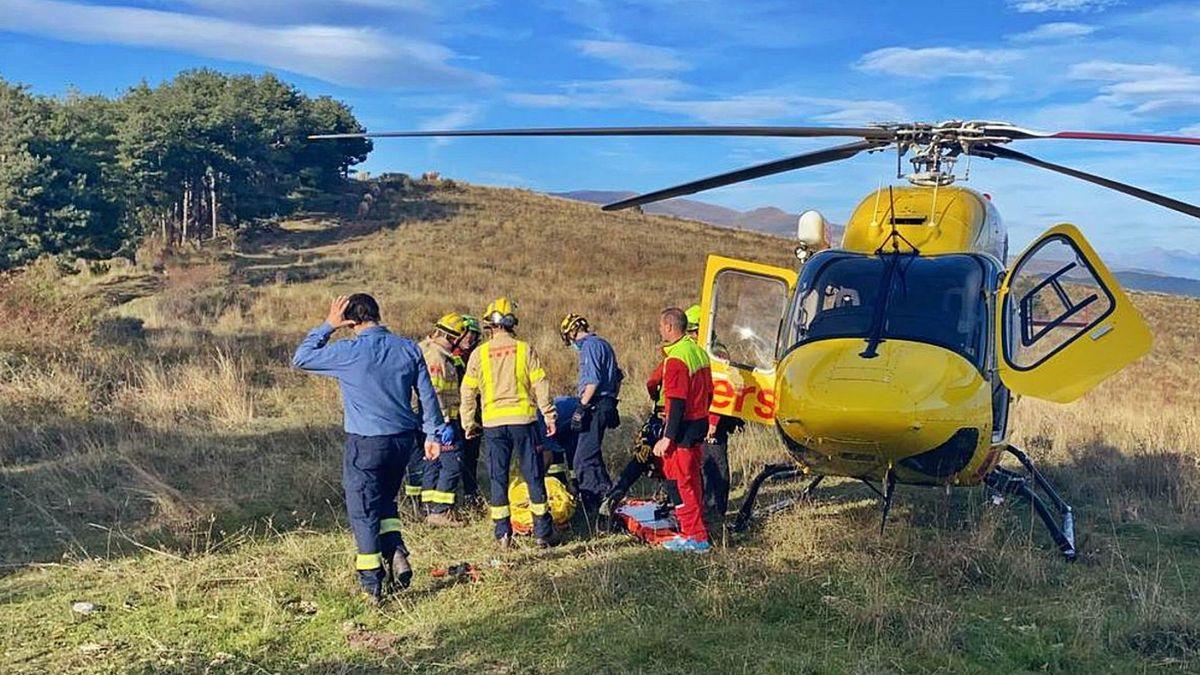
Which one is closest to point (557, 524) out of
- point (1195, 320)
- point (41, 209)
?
point (41, 209)

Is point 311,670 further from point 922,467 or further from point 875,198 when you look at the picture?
point 875,198

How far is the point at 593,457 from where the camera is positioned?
7707mm

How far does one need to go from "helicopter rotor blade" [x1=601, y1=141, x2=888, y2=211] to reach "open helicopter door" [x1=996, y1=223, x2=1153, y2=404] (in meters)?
1.69

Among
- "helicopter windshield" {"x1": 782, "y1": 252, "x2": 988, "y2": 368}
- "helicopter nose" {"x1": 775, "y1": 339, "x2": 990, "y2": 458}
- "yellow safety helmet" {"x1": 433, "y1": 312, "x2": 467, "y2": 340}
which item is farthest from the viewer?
"yellow safety helmet" {"x1": 433, "y1": 312, "x2": 467, "y2": 340}

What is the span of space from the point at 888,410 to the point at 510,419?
9.17ft

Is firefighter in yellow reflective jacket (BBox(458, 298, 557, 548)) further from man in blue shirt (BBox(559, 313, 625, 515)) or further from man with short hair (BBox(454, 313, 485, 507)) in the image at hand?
man with short hair (BBox(454, 313, 485, 507))

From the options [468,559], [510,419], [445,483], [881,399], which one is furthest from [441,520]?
[881,399]

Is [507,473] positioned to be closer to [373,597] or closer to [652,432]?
[652,432]

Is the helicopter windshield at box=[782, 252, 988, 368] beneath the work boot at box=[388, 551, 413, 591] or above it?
above

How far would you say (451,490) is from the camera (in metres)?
7.17

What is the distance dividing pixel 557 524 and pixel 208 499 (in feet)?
9.64

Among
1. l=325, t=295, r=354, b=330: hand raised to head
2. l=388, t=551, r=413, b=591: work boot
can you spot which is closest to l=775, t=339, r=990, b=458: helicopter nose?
l=388, t=551, r=413, b=591: work boot

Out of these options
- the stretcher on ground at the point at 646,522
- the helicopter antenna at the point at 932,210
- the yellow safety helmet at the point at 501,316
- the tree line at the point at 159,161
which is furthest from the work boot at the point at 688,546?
the tree line at the point at 159,161

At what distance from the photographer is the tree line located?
2464 centimetres
